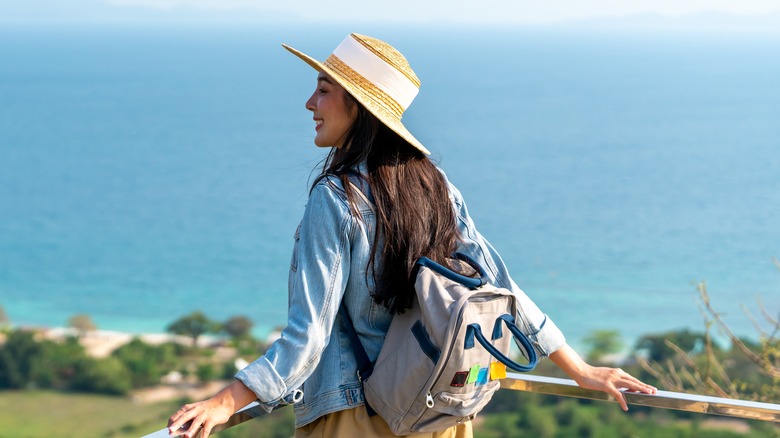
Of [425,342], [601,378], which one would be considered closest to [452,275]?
[425,342]

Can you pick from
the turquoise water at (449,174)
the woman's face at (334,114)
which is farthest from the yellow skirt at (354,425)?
the turquoise water at (449,174)

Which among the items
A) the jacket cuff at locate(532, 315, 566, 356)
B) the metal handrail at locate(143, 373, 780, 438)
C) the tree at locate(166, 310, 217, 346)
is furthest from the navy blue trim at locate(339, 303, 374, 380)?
the tree at locate(166, 310, 217, 346)

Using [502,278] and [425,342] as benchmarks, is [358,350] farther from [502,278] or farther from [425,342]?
[502,278]

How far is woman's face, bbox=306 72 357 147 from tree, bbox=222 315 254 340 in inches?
766

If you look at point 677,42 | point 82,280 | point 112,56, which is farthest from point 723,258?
point 677,42

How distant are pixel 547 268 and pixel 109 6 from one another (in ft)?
318

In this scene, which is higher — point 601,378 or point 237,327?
point 237,327

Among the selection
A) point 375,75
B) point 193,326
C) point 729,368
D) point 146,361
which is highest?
point 193,326

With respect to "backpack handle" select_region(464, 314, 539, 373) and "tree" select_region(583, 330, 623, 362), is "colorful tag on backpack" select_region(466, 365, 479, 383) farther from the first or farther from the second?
"tree" select_region(583, 330, 623, 362)

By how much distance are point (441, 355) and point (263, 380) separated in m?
0.25

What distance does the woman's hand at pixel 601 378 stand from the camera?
5.64 feet

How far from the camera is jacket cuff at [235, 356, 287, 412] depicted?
55.5 inches

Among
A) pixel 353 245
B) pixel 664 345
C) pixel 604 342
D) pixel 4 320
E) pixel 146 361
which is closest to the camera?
pixel 353 245

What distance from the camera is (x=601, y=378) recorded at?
5.70 feet
